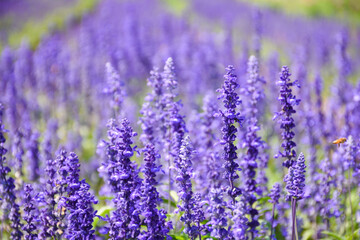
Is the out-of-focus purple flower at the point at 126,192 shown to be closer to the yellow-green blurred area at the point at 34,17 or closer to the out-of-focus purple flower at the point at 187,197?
the out-of-focus purple flower at the point at 187,197

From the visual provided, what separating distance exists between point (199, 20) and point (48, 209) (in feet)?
104

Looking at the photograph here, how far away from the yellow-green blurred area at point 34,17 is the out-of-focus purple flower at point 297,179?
2368 centimetres

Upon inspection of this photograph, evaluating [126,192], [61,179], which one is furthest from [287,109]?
[61,179]

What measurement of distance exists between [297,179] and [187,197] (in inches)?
63.8

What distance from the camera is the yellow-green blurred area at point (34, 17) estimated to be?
1093 inches

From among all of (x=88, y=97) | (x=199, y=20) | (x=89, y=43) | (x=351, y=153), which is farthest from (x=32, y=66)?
(x=199, y=20)

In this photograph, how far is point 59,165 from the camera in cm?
600

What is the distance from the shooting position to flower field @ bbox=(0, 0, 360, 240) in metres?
5.74

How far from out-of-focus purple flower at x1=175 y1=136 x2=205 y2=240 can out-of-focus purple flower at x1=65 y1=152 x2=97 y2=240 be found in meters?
1.29

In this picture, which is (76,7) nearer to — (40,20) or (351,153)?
(40,20)

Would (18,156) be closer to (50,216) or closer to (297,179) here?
(50,216)

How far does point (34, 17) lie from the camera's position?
3338 cm

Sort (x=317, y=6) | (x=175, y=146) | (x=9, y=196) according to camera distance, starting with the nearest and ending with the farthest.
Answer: (x=9, y=196)
(x=175, y=146)
(x=317, y=6)

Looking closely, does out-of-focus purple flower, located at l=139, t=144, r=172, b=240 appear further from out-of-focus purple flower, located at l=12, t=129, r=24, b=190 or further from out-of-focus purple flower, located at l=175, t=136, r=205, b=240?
out-of-focus purple flower, located at l=12, t=129, r=24, b=190
